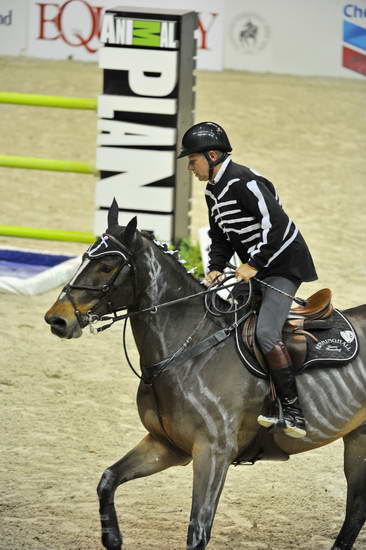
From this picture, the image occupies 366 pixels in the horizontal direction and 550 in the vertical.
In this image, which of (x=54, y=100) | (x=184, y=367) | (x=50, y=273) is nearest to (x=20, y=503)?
(x=184, y=367)

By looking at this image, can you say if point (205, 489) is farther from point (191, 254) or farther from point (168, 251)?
point (191, 254)

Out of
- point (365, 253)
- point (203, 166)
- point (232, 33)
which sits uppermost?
point (203, 166)

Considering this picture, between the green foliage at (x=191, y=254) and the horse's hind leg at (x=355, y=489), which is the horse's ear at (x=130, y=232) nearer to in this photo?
the horse's hind leg at (x=355, y=489)

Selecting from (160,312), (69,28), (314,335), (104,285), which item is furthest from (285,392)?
(69,28)

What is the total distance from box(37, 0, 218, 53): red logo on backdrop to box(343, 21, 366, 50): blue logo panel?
2150mm

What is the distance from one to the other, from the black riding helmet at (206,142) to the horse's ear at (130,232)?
0.45 m

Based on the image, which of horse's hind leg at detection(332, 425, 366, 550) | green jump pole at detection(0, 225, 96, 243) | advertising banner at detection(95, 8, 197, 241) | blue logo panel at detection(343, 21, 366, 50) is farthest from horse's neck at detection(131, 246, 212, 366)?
blue logo panel at detection(343, 21, 366, 50)

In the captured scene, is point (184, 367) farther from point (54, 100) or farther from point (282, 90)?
point (282, 90)

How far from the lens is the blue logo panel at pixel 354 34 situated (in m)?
17.4

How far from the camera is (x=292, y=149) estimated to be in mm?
15289

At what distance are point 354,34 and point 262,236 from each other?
13.1 metres

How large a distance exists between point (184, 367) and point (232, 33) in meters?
13.6

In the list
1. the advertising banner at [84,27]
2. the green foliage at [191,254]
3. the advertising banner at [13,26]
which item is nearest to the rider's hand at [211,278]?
the green foliage at [191,254]

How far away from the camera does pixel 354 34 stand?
17.5 metres
